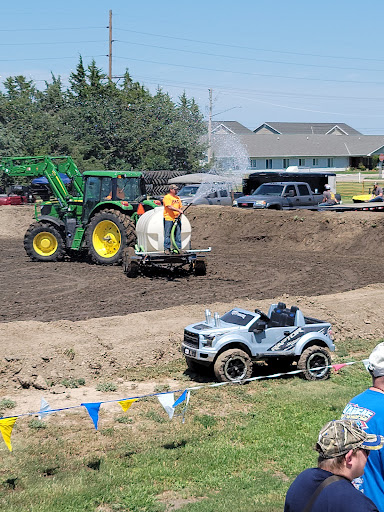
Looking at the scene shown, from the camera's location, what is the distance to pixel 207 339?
34.4ft

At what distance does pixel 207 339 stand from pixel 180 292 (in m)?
7.24

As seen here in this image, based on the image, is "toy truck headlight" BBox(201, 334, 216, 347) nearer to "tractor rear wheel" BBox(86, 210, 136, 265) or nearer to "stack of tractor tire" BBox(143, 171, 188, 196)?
"tractor rear wheel" BBox(86, 210, 136, 265)

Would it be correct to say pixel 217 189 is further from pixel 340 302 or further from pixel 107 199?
pixel 340 302

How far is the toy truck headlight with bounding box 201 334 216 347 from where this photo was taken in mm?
10484

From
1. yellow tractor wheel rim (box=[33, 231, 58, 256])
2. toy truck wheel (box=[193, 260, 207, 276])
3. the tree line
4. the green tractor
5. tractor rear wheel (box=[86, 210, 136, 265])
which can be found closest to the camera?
toy truck wheel (box=[193, 260, 207, 276])

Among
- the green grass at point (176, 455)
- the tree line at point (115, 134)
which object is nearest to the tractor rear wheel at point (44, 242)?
the green grass at point (176, 455)

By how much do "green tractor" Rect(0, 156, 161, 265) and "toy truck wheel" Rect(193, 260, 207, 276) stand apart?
7.00 feet

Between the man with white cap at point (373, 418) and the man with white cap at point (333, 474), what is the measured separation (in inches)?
28.2

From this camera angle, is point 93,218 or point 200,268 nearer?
point 200,268

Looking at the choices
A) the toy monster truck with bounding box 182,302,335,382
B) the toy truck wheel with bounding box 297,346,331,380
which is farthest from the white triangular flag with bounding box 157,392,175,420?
the toy truck wheel with bounding box 297,346,331,380

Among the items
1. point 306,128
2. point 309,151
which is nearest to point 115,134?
point 309,151

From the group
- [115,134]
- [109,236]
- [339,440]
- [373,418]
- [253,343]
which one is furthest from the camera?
[115,134]

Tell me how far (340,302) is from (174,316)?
372 cm

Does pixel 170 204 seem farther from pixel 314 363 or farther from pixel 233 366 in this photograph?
pixel 233 366
